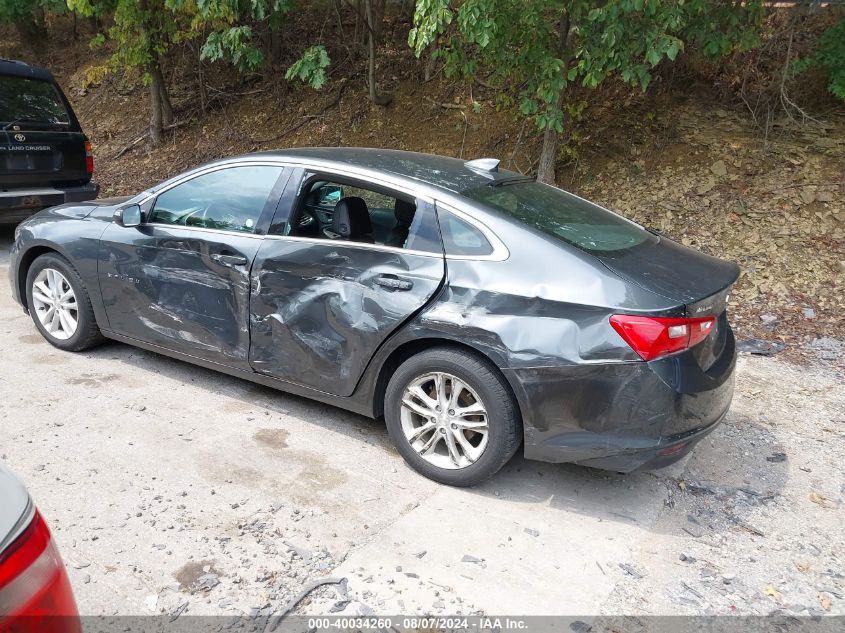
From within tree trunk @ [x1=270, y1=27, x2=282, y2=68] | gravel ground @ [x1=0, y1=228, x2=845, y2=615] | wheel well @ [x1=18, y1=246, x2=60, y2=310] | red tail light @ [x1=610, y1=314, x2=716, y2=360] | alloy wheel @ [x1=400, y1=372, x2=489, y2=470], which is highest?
tree trunk @ [x1=270, y1=27, x2=282, y2=68]

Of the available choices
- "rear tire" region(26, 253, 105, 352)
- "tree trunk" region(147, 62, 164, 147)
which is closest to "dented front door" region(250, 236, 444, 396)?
"rear tire" region(26, 253, 105, 352)

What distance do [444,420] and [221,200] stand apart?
1.99m

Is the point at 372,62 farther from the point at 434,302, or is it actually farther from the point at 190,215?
the point at 434,302

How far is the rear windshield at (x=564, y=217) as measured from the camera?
3545 millimetres

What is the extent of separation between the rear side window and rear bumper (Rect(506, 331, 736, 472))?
2.09ft

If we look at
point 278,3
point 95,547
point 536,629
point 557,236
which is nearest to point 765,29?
point 278,3

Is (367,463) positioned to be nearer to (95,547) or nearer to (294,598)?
(294,598)

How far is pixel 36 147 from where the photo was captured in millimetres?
7645

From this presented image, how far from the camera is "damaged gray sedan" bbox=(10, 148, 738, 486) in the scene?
3.19m

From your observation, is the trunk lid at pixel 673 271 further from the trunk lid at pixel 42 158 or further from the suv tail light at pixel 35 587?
the trunk lid at pixel 42 158

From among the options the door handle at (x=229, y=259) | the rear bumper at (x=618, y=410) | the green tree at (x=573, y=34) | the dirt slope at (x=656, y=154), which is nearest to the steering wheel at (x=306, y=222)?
the door handle at (x=229, y=259)

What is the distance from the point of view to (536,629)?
2.66m

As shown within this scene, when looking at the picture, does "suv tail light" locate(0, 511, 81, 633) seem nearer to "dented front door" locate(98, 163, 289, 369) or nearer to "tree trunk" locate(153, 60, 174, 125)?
"dented front door" locate(98, 163, 289, 369)

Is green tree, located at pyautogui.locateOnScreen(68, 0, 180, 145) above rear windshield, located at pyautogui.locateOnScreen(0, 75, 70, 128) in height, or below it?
above
